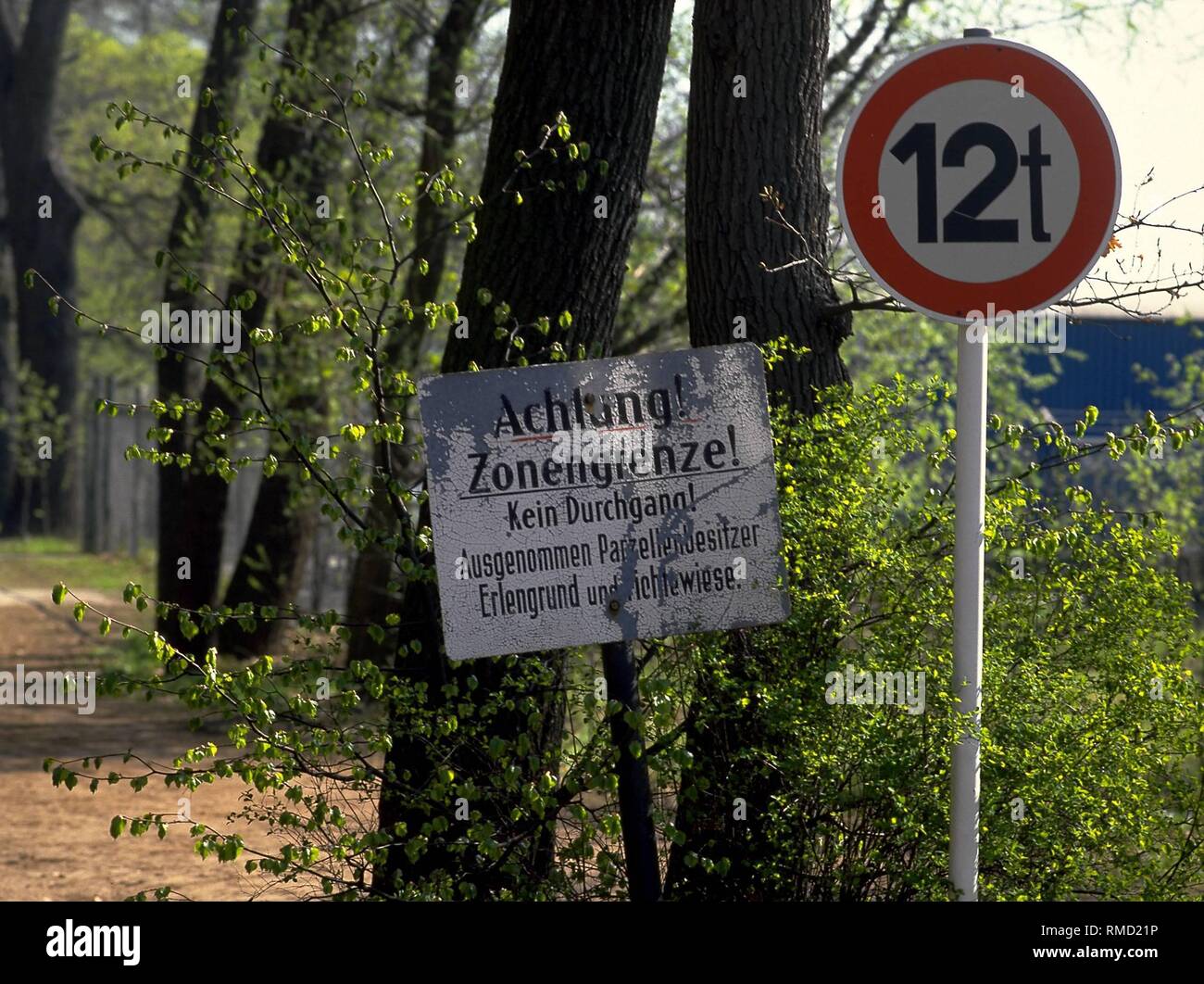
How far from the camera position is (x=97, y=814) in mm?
9453

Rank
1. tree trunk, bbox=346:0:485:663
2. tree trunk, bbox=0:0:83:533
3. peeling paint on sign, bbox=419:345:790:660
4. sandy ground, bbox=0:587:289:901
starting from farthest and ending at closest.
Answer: tree trunk, bbox=0:0:83:533, tree trunk, bbox=346:0:485:663, sandy ground, bbox=0:587:289:901, peeling paint on sign, bbox=419:345:790:660

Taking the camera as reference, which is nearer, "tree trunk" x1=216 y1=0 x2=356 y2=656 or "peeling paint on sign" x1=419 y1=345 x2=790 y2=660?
"peeling paint on sign" x1=419 y1=345 x2=790 y2=660

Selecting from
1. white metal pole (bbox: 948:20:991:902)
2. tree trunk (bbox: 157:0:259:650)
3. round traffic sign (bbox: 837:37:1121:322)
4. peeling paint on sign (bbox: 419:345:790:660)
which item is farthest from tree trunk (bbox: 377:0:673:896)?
tree trunk (bbox: 157:0:259:650)

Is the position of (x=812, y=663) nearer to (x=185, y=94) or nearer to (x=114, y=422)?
(x=185, y=94)

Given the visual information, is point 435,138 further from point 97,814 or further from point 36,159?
point 36,159

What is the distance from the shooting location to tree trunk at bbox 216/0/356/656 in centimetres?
1309

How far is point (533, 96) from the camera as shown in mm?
5750

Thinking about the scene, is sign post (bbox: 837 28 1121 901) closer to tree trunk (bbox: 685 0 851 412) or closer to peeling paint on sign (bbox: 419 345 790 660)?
peeling paint on sign (bbox: 419 345 790 660)

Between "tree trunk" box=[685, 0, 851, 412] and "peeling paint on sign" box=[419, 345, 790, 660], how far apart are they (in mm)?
1747

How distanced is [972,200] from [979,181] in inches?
2.0

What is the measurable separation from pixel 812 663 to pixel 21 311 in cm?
3247

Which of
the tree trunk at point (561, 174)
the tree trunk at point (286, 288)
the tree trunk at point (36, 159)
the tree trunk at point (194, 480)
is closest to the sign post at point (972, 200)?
the tree trunk at point (561, 174)

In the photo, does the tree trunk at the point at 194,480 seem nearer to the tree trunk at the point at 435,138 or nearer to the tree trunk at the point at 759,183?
A: the tree trunk at the point at 435,138

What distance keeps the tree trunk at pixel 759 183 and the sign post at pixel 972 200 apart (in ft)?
5.14
